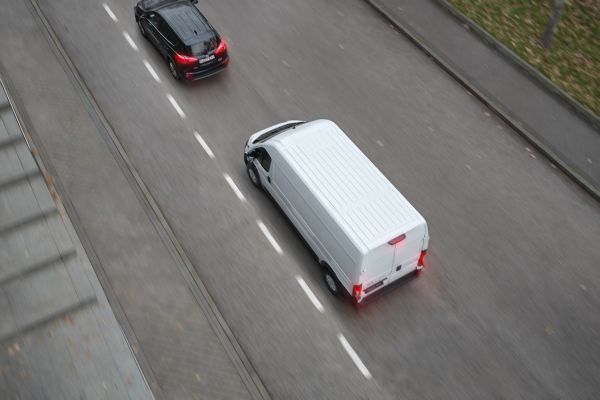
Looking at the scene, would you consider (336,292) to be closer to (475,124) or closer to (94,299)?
(94,299)

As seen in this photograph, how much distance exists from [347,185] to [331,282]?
6.62 feet

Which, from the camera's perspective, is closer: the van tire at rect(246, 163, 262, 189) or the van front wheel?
the van front wheel

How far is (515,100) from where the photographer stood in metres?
16.5

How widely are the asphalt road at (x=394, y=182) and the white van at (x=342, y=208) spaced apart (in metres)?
0.83

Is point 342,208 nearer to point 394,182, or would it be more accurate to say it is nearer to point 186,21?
point 394,182

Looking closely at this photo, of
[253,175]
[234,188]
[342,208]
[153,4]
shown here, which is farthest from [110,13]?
[342,208]

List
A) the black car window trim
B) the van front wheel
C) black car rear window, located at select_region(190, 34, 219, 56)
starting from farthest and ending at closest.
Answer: black car rear window, located at select_region(190, 34, 219, 56)
the black car window trim
the van front wheel

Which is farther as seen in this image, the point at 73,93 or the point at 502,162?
the point at 73,93

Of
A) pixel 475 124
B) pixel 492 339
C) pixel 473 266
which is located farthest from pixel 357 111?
pixel 492 339

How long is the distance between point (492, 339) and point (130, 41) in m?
12.7

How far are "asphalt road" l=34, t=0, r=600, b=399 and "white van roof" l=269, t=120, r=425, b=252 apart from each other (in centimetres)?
183

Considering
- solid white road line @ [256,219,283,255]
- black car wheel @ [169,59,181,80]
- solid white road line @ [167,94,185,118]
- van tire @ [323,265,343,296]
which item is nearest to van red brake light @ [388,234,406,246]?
van tire @ [323,265,343,296]

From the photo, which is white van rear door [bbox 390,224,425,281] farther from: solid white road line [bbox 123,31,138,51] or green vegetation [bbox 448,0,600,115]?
solid white road line [bbox 123,31,138,51]

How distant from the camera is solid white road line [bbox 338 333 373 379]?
11.6 metres
